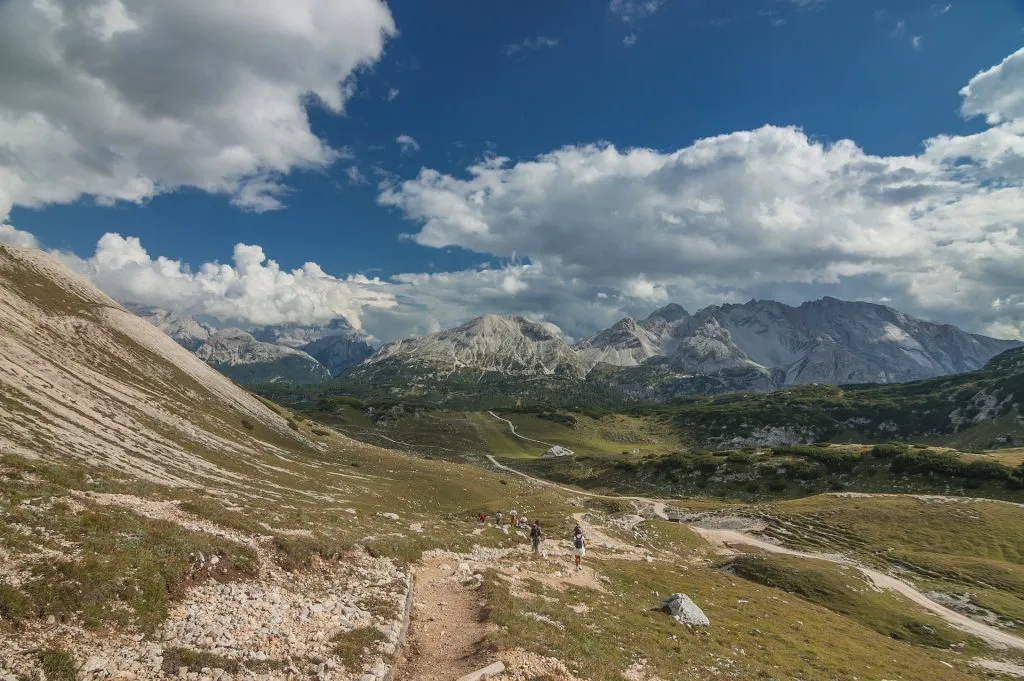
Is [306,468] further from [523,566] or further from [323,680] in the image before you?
[323,680]

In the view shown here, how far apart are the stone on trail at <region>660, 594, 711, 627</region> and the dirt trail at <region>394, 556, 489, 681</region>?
1366 centimetres

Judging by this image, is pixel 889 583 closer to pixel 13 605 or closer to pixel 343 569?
pixel 343 569

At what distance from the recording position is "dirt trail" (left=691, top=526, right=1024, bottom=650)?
47.8 meters

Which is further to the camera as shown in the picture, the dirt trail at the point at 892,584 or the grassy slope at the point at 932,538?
the grassy slope at the point at 932,538

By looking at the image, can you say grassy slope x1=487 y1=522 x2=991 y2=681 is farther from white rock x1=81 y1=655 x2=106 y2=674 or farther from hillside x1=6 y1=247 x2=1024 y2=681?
white rock x1=81 y1=655 x2=106 y2=674

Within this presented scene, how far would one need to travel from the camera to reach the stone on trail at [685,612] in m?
33.2

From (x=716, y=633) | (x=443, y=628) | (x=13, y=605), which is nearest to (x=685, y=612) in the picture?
(x=716, y=633)

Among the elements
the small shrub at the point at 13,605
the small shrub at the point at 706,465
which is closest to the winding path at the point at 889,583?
the small shrub at the point at 706,465

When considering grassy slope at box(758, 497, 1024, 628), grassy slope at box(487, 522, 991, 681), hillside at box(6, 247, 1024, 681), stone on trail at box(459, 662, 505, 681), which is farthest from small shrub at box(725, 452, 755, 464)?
stone on trail at box(459, 662, 505, 681)

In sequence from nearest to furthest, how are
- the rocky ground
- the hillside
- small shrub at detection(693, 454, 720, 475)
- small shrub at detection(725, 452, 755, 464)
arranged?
the rocky ground < the hillside < small shrub at detection(725, 452, 755, 464) < small shrub at detection(693, 454, 720, 475)

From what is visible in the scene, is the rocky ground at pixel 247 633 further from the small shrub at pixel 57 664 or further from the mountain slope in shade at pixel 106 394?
the mountain slope in shade at pixel 106 394

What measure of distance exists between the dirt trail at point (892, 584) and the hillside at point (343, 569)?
26.3 inches

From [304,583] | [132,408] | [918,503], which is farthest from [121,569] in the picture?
[918,503]

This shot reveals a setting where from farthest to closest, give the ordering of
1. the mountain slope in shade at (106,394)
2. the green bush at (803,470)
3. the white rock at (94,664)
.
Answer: the green bush at (803,470) < the mountain slope in shade at (106,394) < the white rock at (94,664)
